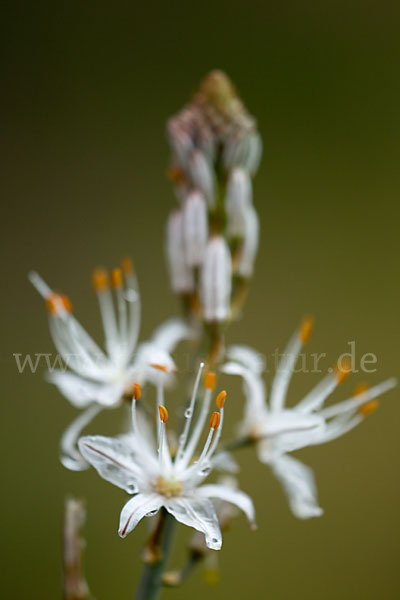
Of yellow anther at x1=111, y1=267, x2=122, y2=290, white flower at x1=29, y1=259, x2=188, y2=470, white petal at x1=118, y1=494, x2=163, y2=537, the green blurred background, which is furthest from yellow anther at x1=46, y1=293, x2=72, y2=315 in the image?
the green blurred background

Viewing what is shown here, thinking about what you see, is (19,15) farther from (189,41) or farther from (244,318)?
(244,318)

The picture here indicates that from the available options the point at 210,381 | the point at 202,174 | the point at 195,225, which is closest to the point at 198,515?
the point at 210,381

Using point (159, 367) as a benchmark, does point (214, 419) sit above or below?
below

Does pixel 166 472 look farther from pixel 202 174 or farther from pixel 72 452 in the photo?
pixel 202 174

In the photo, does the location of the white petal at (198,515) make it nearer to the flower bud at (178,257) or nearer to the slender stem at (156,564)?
the slender stem at (156,564)

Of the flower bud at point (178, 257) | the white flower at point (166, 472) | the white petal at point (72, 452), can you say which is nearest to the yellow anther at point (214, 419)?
the white flower at point (166, 472)

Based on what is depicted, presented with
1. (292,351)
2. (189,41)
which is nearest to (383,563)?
(292,351)
